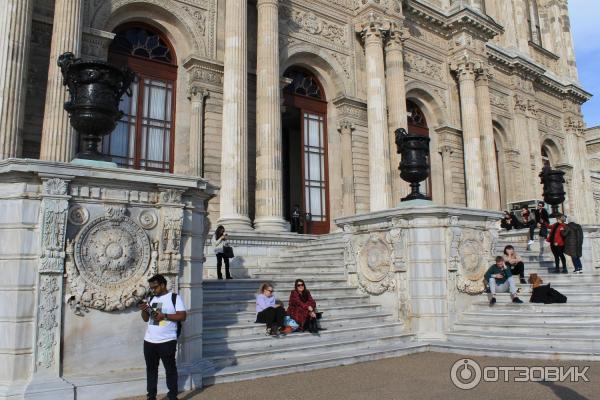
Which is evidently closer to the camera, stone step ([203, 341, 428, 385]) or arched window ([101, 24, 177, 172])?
stone step ([203, 341, 428, 385])

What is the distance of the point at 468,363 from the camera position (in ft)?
24.9

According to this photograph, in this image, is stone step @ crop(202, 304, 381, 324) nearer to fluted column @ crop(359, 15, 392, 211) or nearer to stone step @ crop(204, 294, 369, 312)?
stone step @ crop(204, 294, 369, 312)

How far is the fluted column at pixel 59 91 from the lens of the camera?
11.8m

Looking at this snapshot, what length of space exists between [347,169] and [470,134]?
752cm

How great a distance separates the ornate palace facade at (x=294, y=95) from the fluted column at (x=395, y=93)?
0.06 meters

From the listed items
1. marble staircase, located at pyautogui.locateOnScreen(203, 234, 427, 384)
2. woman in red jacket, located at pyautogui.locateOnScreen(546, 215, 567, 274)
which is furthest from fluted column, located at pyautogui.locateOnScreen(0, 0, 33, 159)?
woman in red jacket, located at pyautogui.locateOnScreen(546, 215, 567, 274)

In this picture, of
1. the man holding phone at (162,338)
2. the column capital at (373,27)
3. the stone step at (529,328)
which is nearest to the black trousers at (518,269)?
the stone step at (529,328)

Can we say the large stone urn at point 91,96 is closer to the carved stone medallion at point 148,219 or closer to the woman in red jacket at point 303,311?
the carved stone medallion at point 148,219

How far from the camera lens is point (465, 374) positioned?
688cm

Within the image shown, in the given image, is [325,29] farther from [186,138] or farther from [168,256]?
[168,256]

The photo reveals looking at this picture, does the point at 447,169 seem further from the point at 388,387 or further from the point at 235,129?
the point at 388,387

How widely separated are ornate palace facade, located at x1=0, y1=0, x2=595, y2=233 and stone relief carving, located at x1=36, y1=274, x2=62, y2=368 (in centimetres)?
722

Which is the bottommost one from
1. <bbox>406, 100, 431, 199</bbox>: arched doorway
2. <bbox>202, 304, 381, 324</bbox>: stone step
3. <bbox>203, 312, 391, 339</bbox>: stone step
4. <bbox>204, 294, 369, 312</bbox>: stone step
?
<bbox>203, 312, 391, 339</bbox>: stone step

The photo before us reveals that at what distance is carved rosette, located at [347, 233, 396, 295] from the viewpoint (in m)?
10.2
